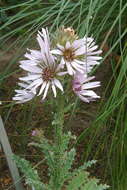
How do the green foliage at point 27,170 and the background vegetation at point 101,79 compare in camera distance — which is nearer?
the green foliage at point 27,170

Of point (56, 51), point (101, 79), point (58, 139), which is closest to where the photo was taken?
point (56, 51)

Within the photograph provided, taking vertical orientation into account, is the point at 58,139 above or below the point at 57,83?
below

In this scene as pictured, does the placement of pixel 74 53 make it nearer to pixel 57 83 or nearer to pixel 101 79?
pixel 57 83

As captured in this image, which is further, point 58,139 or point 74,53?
point 58,139

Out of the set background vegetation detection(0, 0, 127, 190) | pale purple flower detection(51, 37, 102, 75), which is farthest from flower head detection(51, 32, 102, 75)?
background vegetation detection(0, 0, 127, 190)

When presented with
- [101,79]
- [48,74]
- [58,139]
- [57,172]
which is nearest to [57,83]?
[48,74]

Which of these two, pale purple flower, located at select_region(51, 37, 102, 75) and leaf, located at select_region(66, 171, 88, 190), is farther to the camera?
leaf, located at select_region(66, 171, 88, 190)

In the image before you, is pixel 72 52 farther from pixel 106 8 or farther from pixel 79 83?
pixel 106 8

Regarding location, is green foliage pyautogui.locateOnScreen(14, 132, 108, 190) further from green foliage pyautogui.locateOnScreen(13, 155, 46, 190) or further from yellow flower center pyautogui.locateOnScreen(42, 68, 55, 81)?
yellow flower center pyautogui.locateOnScreen(42, 68, 55, 81)

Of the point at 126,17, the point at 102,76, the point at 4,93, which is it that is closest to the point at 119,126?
the point at 102,76

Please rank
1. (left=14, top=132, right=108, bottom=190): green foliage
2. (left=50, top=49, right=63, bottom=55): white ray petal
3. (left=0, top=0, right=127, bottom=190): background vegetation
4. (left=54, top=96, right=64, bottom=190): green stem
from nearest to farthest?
(left=50, top=49, right=63, bottom=55): white ray petal → (left=54, top=96, right=64, bottom=190): green stem → (left=14, top=132, right=108, bottom=190): green foliage → (left=0, top=0, right=127, bottom=190): background vegetation

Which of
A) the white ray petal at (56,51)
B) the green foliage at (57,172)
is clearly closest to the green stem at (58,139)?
the green foliage at (57,172)

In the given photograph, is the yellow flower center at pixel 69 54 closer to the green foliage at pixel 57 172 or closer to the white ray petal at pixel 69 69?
the white ray petal at pixel 69 69

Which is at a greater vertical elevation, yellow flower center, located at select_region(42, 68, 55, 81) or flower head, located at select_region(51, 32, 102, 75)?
flower head, located at select_region(51, 32, 102, 75)
